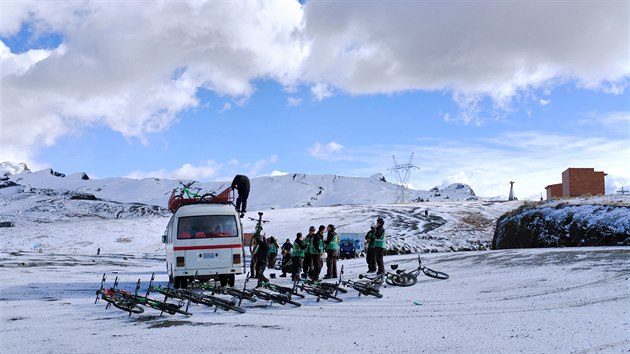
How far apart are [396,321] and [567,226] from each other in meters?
16.6

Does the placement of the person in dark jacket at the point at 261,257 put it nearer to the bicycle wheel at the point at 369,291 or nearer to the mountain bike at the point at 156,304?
the bicycle wheel at the point at 369,291

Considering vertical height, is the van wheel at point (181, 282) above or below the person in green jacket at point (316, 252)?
below

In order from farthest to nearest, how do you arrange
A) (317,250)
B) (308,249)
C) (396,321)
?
(308,249) → (317,250) → (396,321)

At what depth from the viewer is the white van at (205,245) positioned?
15617 mm

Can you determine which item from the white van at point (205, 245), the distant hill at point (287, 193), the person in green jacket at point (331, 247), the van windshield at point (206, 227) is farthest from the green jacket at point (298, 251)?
the distant hill at point (287, 193)

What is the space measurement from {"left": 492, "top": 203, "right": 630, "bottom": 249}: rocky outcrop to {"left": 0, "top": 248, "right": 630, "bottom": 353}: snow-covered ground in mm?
6558

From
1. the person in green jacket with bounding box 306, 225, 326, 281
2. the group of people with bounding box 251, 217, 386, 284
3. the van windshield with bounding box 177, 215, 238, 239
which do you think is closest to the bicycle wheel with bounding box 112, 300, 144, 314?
the van windshield with bounding box 177, 215, 238, 239

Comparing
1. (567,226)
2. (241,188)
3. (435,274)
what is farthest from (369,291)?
(567,226)

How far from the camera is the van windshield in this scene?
627 inches

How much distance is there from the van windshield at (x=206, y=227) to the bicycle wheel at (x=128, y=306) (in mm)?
4279

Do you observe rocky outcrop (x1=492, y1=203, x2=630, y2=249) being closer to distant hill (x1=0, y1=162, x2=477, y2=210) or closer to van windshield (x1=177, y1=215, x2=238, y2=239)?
van windshield (x1=177, y1=215, x2=238, y2=239)

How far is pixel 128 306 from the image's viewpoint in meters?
11.2

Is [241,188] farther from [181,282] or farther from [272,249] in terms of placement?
[181,282]

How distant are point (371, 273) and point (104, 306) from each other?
918cm
